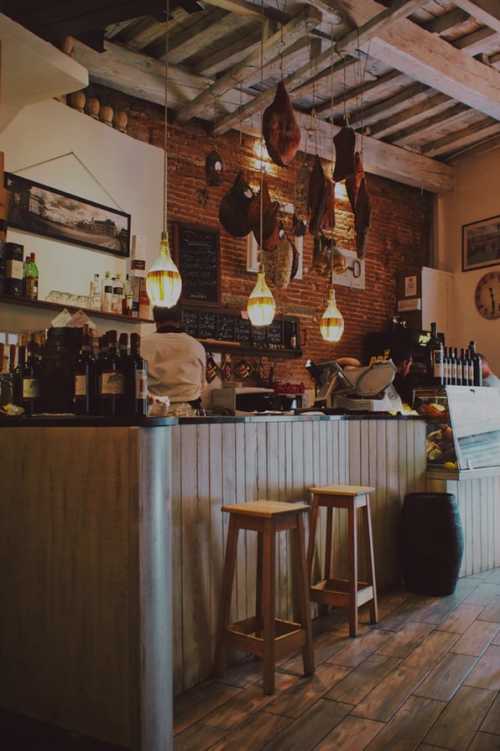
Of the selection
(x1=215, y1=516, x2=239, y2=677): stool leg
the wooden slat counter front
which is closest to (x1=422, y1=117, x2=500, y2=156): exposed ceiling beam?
(x1=215, y1=516, x2=239, y2=677): stool leg

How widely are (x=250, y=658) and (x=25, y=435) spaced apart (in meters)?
1.68

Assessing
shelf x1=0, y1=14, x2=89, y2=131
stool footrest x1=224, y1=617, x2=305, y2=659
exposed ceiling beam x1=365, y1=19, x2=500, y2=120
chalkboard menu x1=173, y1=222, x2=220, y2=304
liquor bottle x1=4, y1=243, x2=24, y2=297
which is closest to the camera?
stool footrest x1=224, y1=617, x2=305, y2=659

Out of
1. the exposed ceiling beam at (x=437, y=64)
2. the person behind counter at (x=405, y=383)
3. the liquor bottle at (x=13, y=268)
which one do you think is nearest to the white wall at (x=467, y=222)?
the exposed ceiling beam at (x=437, y=64)

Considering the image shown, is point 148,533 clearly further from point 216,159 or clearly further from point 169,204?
point 216,159

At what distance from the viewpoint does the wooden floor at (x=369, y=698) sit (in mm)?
2551

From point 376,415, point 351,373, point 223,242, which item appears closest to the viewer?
point 376,415

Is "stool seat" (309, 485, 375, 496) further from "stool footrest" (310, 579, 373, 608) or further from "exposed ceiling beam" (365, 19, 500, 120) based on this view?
"exposed ceiling beam" (365, 19, 500, 120)

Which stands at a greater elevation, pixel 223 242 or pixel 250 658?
pixel 223 242

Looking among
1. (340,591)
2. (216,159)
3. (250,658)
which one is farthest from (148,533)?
(216,159)

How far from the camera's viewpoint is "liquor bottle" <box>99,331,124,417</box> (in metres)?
2.60

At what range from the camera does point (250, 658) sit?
3.45 metres

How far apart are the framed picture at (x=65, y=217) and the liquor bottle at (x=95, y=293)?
29cm

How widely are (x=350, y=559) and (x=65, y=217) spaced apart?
3.56 meters

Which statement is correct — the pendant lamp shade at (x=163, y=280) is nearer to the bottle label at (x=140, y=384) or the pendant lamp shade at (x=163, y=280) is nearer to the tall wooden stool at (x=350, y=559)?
the tall wooden stool at (x=350, y=559)
